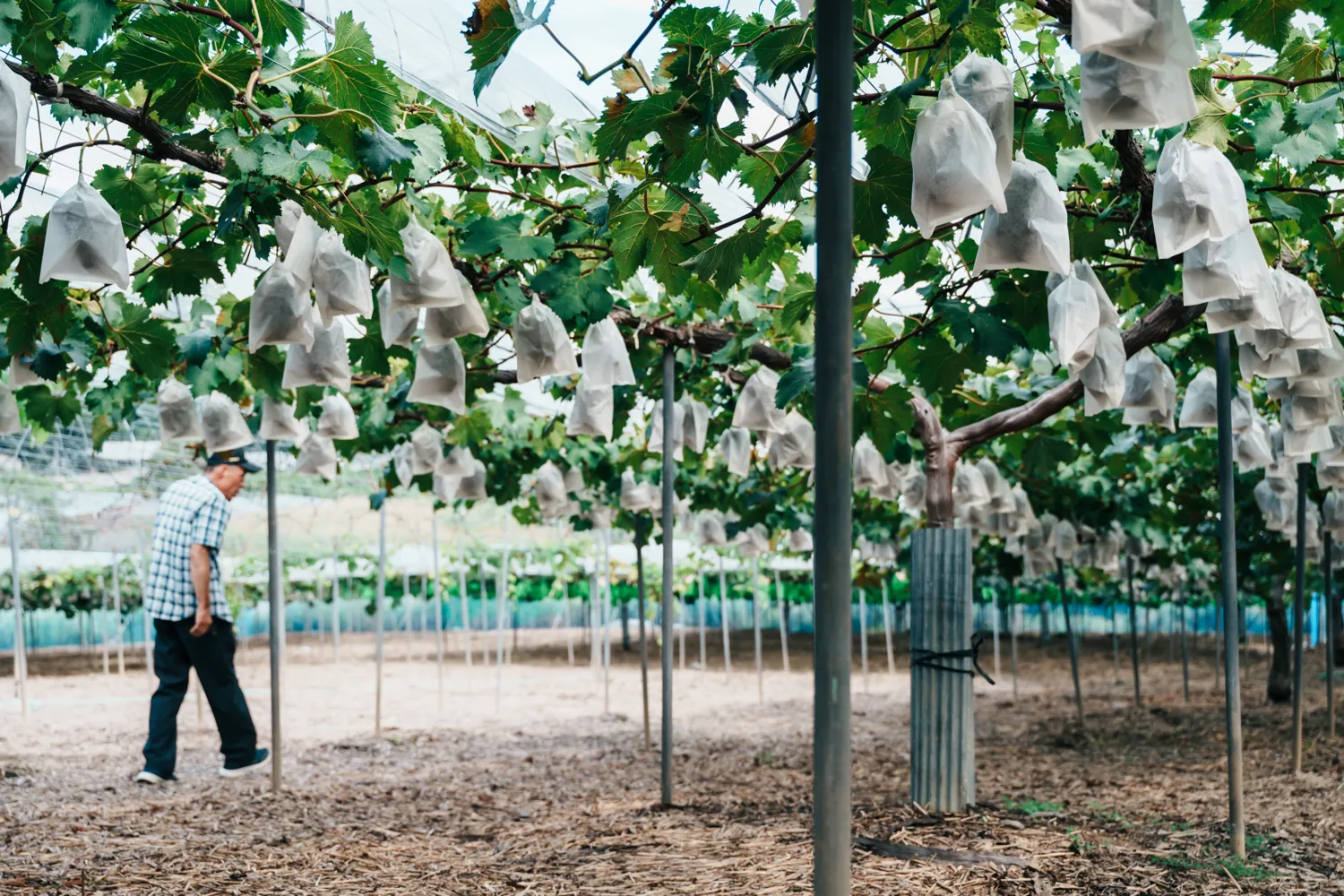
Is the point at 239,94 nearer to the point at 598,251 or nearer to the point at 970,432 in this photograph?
the point at 598,251

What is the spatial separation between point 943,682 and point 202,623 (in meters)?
3.87

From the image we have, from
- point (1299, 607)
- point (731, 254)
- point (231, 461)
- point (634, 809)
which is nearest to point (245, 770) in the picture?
point (231, 461)

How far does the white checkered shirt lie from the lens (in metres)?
5.72

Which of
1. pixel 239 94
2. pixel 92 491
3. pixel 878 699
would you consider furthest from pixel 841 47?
pixel 92 491

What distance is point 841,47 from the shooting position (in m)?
1.40

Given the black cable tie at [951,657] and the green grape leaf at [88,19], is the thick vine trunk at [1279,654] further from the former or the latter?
the green grape leaf at [88,19]

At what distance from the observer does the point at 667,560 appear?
464 cm

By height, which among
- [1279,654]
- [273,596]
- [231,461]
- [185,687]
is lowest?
→ [1279,654]

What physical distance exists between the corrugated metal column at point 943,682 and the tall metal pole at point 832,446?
9.52 feet

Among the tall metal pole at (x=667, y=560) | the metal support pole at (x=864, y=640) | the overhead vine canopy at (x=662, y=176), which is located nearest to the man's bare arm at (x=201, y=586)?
the overhead vine canopy at (x=662, y=176)

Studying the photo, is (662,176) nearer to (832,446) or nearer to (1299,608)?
(832,446)

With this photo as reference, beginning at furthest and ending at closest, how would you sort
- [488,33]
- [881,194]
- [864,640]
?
[864,640], [881,194], [488,33]

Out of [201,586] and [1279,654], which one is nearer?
[201,586]

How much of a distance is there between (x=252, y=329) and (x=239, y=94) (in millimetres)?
580
